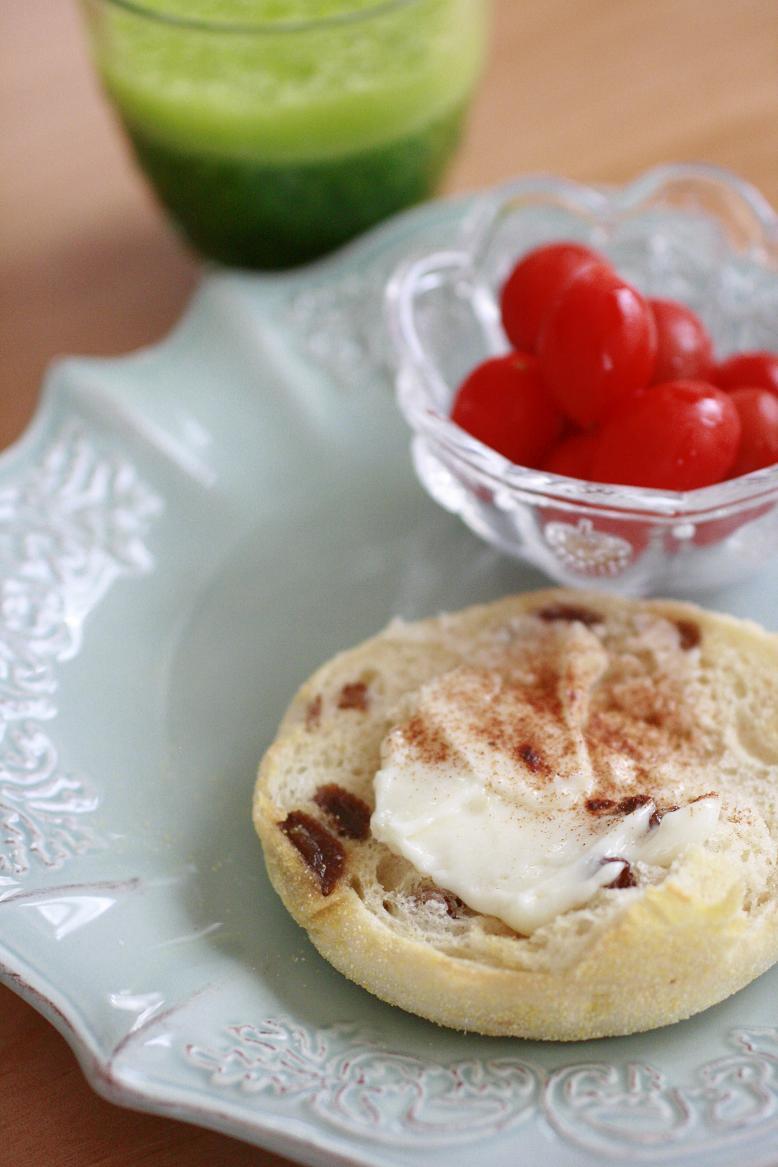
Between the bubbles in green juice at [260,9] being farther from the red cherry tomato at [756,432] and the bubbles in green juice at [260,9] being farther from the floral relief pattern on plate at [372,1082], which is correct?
the floral relief pattern on plate at [372,1082]

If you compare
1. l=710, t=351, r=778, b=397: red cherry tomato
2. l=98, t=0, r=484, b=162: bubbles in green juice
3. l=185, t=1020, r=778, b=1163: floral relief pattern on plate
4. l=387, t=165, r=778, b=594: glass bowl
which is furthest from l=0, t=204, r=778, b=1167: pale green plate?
l=710, t=351, r=778, b=397: red cherry tomato

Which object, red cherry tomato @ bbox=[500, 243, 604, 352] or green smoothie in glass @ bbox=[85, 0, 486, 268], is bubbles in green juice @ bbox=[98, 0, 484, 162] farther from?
red cherry tomato @ bbox=[500, 243, 604, 352]

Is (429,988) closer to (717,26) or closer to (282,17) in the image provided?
(282,17)

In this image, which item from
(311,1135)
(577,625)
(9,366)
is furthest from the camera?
(9,366)

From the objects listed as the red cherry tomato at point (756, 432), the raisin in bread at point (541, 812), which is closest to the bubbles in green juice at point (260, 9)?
the red cherry tomato at point (756, 432)

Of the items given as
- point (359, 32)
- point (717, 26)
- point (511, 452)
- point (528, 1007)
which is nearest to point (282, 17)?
point (359, 32)

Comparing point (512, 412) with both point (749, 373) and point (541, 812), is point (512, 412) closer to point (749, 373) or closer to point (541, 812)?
point (749, 373)

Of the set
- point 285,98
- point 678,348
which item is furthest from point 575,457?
point 285,98
